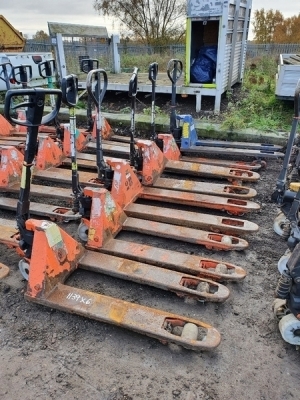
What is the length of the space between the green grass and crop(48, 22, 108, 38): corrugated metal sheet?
5044 mm

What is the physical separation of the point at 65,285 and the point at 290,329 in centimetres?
180

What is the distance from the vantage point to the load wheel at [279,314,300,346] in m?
2.27

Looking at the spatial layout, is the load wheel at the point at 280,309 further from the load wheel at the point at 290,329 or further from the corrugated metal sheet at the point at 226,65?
the corrugated metal sheet at the point at 226,65

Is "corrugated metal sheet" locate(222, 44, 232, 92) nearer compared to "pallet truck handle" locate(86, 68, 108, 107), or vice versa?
"pallet truck handle" locate(86, 68, 108, 107)

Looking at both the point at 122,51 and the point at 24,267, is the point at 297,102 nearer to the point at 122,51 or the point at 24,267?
the point at 24,267

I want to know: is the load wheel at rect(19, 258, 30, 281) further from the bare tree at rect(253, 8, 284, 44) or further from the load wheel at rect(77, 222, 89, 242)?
the bare tree at rect(253, 8, 284, 44)

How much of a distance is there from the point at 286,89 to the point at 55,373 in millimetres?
6563

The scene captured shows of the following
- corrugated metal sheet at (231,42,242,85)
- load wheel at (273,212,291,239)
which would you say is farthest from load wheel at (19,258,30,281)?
corrugated metal sheet at (231,42,242,85)

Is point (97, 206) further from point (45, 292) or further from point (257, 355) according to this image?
point (257, 355)

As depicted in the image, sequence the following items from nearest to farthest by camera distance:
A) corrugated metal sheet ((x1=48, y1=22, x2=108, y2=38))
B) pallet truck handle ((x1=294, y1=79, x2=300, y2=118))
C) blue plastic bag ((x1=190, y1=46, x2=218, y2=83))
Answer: pallet truck handle ((x1=294, y1=79, x2=300, y2=118)) → blue plastic bag ((x1=190, y1=46, x2=218, y2=83)) → corrugated metal sheet ((x1=48, y1=22, x2=108, y2=38))

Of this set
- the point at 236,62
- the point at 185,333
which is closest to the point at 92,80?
the point at 185,333

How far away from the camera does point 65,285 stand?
2.77m

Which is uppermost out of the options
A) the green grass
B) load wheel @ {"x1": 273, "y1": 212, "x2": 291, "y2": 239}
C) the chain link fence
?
the chain link fence

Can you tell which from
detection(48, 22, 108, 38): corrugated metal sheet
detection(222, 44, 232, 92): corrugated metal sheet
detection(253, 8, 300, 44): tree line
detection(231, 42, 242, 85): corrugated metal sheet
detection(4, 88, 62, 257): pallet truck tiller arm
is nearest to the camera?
detection(4, 88, 62, 257): pallet truck tiller arm
